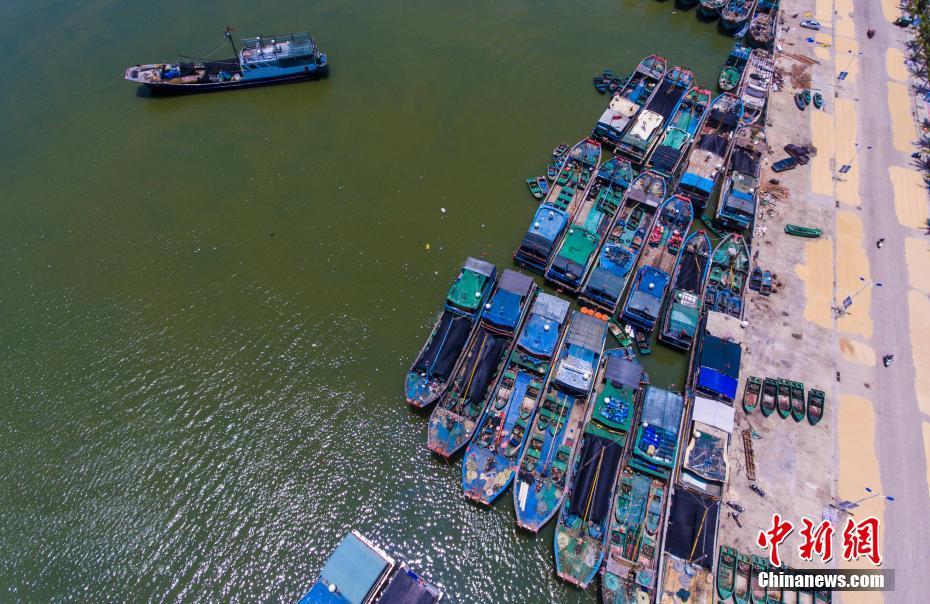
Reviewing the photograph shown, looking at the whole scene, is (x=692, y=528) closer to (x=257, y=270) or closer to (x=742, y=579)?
(x=742, y=579)

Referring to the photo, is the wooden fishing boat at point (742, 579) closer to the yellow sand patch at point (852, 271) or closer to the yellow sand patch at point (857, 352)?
the yellow sand patch at point (857, 352)

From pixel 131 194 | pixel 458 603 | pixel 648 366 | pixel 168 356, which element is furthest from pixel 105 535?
pixel 648 366

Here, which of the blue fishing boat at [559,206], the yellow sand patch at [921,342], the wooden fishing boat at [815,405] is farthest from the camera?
the blue fishing boat at [559,206]

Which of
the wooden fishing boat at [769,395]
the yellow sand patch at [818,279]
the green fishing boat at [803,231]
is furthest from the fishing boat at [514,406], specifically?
the green fishing boat at [803,231]

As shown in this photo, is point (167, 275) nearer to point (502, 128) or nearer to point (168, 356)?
point (168, 356)

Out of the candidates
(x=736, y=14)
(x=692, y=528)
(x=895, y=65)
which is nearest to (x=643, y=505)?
(x=692, y=528)

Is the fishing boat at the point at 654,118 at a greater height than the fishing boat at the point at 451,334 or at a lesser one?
greater
